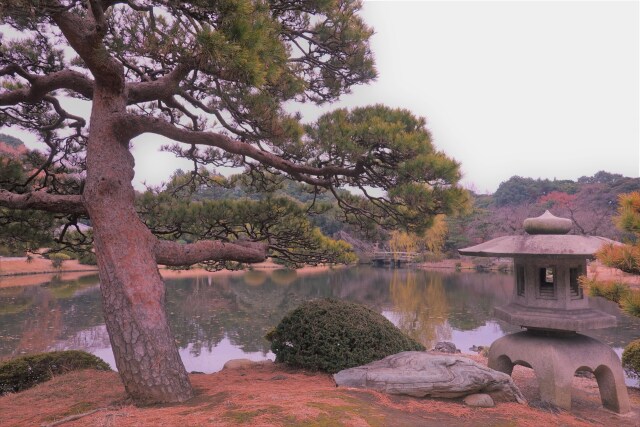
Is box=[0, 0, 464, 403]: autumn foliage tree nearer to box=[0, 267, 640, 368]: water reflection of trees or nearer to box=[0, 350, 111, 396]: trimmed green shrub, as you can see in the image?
box=[0, 350, 111, 396]: trimmed green shrub

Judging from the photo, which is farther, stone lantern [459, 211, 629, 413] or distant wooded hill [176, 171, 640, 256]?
distant wooded hill [176, 171, 640, 256]

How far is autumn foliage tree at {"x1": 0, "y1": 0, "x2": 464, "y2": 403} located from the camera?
2.93m

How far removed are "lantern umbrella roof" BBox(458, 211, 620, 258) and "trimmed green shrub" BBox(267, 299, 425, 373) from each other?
1.70 meters

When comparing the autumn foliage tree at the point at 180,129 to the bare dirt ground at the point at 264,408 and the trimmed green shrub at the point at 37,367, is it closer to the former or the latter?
the bare dirt ground at the point at 264,408

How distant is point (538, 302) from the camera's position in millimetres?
5062

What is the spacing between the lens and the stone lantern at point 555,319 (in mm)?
4664

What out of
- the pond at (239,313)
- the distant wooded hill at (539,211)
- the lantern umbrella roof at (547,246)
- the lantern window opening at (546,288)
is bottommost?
the pond at (239,313)

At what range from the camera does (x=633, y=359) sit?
250 inches

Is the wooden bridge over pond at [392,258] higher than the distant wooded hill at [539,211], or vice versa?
the distant wooded hill at [539,211]

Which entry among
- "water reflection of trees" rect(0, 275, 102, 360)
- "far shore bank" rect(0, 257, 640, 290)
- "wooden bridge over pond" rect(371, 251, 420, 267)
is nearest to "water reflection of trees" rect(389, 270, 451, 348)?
"far shore bank" rect(0, 257, 640, 290)

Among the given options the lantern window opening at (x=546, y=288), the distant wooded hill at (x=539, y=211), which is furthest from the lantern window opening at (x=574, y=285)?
the distant wooded hill at (x=539, y=211)

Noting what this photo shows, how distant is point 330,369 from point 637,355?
212 inches

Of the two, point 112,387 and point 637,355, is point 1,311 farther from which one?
point 637,355

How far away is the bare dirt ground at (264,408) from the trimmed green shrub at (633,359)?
201 centimetres
